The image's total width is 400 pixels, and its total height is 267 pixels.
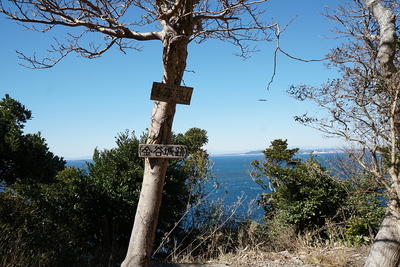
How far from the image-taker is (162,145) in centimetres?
367

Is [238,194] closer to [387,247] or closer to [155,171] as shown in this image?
[387,247]

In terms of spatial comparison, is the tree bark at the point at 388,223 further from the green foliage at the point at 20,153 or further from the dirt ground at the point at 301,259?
the green foliage at the point at 20,153

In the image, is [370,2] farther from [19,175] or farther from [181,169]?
[19,175]

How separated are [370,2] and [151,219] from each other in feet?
14.6

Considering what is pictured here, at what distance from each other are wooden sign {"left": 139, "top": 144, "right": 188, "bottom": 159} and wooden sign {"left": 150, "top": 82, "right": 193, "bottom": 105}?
54cm

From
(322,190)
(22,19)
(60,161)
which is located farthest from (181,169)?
(22,19)

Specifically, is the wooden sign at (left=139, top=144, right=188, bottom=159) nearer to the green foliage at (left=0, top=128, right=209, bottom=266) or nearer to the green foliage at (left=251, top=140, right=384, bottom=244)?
the green foliage at (left=0, top=128, right=209, bottom=266)

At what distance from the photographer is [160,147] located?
12.0 ft

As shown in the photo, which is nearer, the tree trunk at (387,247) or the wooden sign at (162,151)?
the wooden sign at (162,151)

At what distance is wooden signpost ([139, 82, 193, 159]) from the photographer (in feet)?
11.8

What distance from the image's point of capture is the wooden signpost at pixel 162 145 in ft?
11.8

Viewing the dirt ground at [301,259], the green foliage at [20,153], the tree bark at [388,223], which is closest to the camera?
the tree bark at [388,223]

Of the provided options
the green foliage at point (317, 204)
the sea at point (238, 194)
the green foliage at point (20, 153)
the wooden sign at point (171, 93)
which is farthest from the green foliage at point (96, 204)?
the wooden sign at point (171, 93)

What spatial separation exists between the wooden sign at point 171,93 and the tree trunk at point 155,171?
131mm
